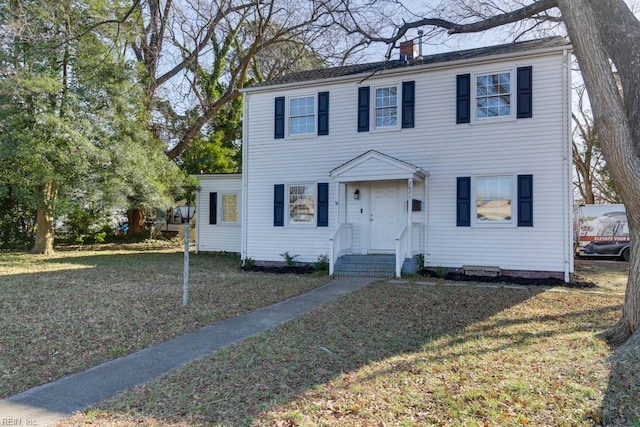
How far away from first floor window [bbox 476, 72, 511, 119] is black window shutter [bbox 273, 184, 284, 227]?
602 centimetres

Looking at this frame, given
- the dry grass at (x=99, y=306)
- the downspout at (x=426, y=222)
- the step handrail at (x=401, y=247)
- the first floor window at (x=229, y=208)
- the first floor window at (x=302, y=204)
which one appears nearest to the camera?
the dry grass at (x=99, y=306)

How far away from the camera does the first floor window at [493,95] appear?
1088cm

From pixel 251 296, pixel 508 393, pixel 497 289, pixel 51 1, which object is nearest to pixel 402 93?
pixel 497 289

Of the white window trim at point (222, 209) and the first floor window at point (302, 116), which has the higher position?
the first floor window at point (302, 116)

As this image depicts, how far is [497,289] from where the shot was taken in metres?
9.27

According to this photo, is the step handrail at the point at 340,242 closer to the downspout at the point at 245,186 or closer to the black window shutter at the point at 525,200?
the downspout at the point at 245,186

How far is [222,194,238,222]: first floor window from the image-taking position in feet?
57.4

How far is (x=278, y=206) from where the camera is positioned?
519 inches

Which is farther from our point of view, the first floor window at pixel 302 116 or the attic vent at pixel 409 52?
the first floor window at pixel 302 116

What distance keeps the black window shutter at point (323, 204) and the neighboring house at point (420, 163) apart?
31 mm

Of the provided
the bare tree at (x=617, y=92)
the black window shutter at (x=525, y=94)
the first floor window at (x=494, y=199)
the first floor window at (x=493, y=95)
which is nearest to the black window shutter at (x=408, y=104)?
the first floor window at (x=493, y=95)

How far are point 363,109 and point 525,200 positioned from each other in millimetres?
5000

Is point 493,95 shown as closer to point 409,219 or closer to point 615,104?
point 409,219

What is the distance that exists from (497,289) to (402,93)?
5836mm
